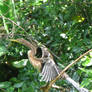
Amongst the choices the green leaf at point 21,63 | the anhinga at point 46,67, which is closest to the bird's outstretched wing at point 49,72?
the anhinga at point 46,67

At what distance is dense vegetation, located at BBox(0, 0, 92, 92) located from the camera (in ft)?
4.22

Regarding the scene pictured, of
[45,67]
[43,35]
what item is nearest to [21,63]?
[45,67]

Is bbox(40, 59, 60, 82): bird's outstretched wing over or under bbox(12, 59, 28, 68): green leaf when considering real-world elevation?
under

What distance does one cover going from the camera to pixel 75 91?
122cm

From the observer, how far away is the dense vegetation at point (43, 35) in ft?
4.22

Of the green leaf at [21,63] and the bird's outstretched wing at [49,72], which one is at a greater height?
the green leaf at [21,63]

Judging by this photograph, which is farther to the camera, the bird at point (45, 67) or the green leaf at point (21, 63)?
the green leaf at point (21, 63)

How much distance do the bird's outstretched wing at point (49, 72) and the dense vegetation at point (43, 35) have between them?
88mm

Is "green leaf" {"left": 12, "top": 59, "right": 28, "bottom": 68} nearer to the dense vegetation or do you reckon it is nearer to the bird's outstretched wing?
the dense vegetation

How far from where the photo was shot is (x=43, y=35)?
1.63m

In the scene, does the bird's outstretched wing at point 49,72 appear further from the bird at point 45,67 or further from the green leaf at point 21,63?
the green leaf at point 21,63

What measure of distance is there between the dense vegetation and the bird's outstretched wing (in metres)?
0.09

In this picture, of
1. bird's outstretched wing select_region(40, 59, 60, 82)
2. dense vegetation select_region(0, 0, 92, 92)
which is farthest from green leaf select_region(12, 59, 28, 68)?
bird's outstretched wing select_region(40, 59, 60, 82)

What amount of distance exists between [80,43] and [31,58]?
458 mm
